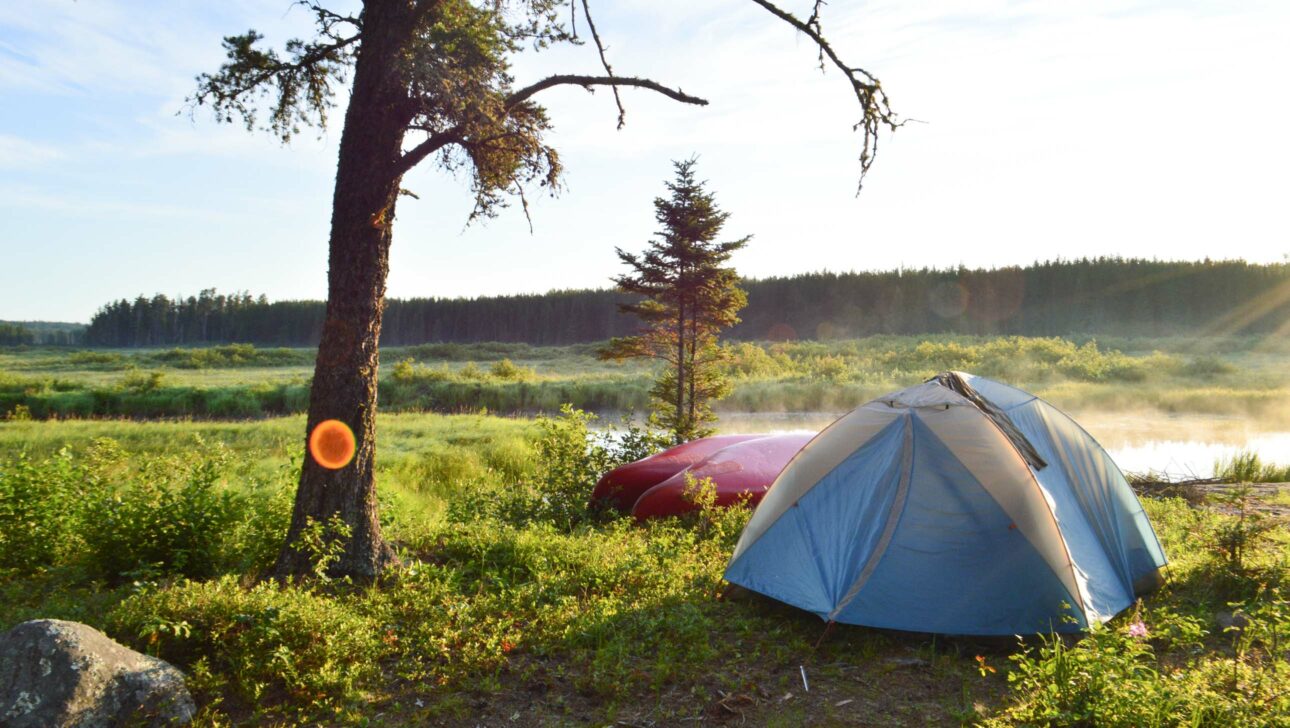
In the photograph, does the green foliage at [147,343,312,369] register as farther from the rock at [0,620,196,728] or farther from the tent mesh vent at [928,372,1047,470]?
the tent mesh vent at [928,372,1047,470]

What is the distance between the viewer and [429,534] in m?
7.58

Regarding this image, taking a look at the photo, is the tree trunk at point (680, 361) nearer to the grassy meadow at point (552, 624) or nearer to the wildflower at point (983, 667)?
the grassy meadow at point (552, 624)

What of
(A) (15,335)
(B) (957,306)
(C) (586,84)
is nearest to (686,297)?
(C) (586,84)

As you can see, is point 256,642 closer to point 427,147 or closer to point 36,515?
point 36,515

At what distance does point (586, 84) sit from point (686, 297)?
8.37 m

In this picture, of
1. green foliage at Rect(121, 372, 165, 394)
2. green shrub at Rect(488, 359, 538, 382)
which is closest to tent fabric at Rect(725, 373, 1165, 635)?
green foliage at Rect(121, 372, 165, 394)

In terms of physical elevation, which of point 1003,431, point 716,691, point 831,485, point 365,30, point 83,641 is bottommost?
point 716,691

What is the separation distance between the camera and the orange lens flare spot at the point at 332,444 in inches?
241

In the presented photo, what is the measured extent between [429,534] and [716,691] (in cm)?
373

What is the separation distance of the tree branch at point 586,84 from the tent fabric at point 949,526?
10.3 feet

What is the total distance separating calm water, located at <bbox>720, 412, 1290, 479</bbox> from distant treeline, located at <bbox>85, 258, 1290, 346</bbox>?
82.5 feet

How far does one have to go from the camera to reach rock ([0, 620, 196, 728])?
4008mm

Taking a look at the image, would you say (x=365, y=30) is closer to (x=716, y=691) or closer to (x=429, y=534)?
(x=429, y=534)

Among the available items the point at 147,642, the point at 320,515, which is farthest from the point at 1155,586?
the point at 147,642
